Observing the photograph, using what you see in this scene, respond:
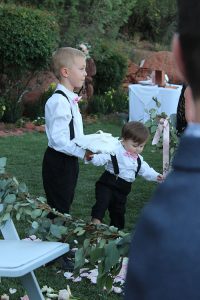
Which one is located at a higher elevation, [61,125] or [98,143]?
[61,125]

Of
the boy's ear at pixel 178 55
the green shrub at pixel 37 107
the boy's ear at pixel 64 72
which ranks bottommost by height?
the green shrub at pixel 37 107

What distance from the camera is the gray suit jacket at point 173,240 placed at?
791 mm

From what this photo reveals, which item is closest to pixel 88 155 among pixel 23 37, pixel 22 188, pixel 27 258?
pixel 22 188

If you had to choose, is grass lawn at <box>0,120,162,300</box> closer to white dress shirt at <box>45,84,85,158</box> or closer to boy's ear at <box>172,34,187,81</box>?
white dress shirt at <box>45,84,85,158</box>

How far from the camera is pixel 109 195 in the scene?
4.58m

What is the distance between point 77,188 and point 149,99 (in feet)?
15.9

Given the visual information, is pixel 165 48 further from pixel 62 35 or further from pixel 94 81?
pixel 62 35

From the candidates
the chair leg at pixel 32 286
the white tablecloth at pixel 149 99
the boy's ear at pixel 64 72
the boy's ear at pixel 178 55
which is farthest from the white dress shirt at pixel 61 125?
the white tablecloth at pixel 149 99

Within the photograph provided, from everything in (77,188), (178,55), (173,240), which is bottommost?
(77,188)

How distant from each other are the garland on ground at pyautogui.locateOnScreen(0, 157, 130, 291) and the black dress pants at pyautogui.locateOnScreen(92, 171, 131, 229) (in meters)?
1.42

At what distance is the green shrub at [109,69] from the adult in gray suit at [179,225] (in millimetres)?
12356

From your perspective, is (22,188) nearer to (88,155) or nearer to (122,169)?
(88,155)

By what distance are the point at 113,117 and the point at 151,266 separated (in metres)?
11.4

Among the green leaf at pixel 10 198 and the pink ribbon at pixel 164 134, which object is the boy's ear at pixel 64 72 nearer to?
the pink ribbon at pixel 164 134
